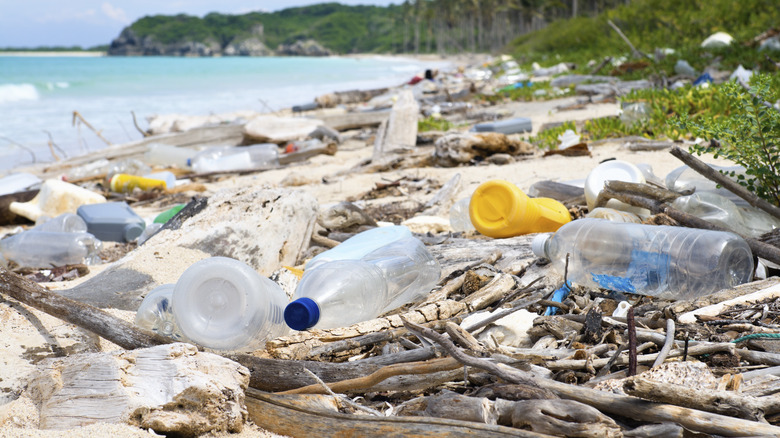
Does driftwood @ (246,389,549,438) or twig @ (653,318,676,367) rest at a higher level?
twig @ (653,318,676,367)

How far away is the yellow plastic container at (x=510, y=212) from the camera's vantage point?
3172 millimetres

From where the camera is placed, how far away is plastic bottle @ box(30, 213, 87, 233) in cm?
435

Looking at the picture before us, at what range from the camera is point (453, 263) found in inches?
115

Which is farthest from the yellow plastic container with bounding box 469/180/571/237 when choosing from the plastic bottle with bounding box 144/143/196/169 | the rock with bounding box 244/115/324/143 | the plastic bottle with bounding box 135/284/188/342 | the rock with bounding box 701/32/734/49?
the rock with bounding box 701/32/734/49

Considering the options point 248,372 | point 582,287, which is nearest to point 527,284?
point 582,287

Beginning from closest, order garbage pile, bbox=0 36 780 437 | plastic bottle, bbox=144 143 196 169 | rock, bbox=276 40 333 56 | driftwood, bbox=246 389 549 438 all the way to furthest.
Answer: driftwood, bbox=246 389 549 438, garbage pile, bbox=0 36 780 437, plastic bottle, bbox=144 143 196 169, rock, bbox=276 40 333 56

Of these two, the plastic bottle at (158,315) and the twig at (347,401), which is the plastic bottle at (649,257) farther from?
the plastic bottle at (158,315)

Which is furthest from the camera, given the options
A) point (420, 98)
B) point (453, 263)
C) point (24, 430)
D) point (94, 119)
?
point (94, 119)

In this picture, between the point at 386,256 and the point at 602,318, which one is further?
the point at 386,256

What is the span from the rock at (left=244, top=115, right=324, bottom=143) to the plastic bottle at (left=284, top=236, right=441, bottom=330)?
6.27 meters

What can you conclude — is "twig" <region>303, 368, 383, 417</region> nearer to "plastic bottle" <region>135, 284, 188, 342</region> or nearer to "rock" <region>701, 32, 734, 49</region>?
"plastic bottle" <region>135, 284, 188, 342</region>

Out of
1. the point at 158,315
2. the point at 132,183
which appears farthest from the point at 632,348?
the point at 132,183

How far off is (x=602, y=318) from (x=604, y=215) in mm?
968

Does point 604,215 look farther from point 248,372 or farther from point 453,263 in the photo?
point 248,372
